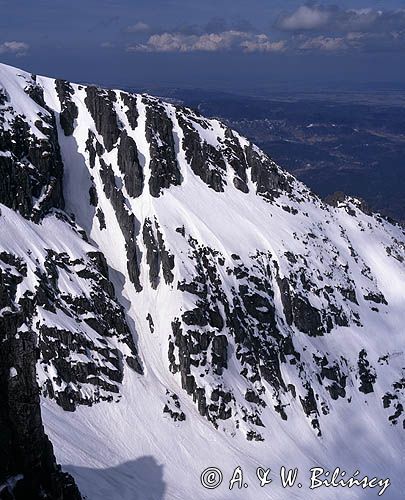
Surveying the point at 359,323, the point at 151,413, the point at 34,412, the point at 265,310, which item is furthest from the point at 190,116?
the point at 34,412

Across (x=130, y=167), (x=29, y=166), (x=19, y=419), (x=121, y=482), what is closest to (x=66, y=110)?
(x=130, y=167)

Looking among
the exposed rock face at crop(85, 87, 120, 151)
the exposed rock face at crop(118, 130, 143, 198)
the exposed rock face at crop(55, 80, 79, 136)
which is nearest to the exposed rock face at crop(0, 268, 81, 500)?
the exposed rock face at crop(118, 130, 143, 198)

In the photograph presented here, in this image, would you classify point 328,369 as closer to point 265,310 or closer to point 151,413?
point 265,310

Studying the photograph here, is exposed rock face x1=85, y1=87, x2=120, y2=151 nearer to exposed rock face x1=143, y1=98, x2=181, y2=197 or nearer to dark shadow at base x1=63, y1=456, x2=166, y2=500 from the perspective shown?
exposed rock face x1=143, y1=98, x2=181, y2=197

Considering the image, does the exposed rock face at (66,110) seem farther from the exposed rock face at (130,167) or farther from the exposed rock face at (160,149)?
the exposed rock face at (160,149)

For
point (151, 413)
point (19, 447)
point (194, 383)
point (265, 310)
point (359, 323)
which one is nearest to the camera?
point (19, 447)

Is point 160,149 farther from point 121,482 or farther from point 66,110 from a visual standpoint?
point 121,482
